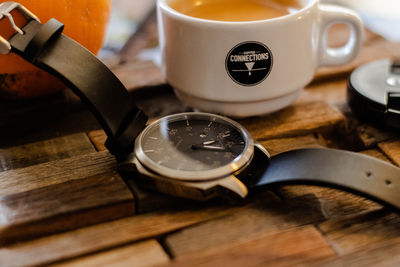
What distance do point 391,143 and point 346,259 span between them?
0.21 metres

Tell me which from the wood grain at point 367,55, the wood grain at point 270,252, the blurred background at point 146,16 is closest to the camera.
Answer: the wood grain at point 270,252

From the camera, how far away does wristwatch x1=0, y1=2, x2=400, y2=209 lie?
49 cm

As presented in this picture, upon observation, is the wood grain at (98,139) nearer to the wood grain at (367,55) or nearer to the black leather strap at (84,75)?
the black leather strap at (84,75)

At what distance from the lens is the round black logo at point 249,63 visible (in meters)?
0.57

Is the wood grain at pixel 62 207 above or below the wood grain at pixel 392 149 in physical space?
above

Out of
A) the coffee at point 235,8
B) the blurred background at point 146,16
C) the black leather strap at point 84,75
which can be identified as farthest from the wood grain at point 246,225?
the blurred background at point 146,16

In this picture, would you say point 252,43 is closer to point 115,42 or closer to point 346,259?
point 346,259

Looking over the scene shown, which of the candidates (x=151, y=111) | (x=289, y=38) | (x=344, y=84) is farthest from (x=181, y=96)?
(x=344, y=84)

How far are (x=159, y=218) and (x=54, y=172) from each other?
13 cm

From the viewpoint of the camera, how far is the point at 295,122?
2.11ft

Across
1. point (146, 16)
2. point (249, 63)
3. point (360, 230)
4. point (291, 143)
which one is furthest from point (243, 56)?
point (146, 16)

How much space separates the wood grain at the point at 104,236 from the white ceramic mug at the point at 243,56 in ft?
0.51

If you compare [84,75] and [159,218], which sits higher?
[84,75]

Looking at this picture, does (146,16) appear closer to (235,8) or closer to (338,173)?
(235,8)
